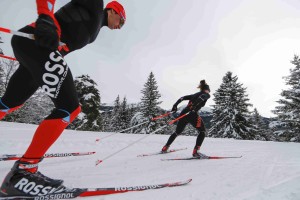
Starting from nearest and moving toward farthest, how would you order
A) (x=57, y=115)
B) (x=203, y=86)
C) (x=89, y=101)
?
(x=57, y=115)
(x=203, y=86)
(x=89, y=101)

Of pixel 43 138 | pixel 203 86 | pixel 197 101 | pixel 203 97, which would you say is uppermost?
pixel 203 86

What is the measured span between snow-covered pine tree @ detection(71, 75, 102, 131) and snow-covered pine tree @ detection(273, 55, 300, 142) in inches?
882

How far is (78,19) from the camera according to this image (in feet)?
7.07

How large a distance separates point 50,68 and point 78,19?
1.85 ft

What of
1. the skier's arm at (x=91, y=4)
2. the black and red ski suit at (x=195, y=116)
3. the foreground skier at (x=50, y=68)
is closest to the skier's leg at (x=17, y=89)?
the foreground skier at (x=50, y=68)

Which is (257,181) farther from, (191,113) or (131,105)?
(131,105)

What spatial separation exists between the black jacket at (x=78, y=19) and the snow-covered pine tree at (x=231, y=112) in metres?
30.2

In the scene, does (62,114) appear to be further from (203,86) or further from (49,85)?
(203,86)

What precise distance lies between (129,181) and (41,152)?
134cm

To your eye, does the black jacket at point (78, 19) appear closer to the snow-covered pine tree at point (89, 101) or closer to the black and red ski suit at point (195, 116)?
the black and red ski suit at point (195, 116)

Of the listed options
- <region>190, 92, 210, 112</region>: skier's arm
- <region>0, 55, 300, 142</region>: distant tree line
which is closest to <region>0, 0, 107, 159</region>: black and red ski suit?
<region>190, 92, 210, 112</region>: skier's arm

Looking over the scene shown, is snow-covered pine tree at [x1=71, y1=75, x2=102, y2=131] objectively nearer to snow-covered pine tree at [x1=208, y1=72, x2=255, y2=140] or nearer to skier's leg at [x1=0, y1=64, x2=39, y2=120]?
snow-covered pine tree at [x1=208, y1=72, x2=255, y2=140]

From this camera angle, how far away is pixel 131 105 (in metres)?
48.5

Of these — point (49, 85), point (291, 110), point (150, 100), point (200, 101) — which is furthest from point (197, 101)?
point (150, 100)
